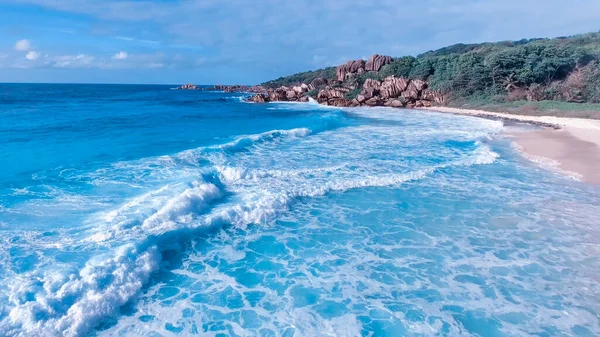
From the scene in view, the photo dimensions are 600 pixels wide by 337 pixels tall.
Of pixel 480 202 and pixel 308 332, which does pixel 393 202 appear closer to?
pixel 480 202

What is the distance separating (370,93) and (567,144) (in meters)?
32.5

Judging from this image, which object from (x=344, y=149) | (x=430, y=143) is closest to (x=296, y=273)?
(x=344, y=149)

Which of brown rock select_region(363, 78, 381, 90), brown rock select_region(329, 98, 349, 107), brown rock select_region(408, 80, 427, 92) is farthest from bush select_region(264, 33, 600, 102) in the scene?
brown rock select_region(329, 98, 349, 107)

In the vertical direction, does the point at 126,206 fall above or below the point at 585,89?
below

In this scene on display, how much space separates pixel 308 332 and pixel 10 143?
19392 mm

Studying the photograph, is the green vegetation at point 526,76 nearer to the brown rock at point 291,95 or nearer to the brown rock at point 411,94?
the brown rock at point 411,94

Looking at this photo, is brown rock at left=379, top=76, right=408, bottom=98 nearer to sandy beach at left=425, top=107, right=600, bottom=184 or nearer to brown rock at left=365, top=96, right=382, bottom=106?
brown rock at left=365, top=96, right=382, bottom=106

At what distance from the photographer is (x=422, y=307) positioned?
19.9ft

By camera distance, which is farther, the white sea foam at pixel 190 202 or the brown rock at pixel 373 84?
the brown rock at pixel 373 84

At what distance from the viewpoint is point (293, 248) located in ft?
26.6

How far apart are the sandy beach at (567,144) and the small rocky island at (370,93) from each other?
17.7m

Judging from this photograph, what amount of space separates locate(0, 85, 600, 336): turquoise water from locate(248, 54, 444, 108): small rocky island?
1342 inches

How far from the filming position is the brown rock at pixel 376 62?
213 ft

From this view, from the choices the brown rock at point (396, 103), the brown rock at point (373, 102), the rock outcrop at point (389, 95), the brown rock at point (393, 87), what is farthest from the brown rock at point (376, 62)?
the brown rock at point (396, 103)
